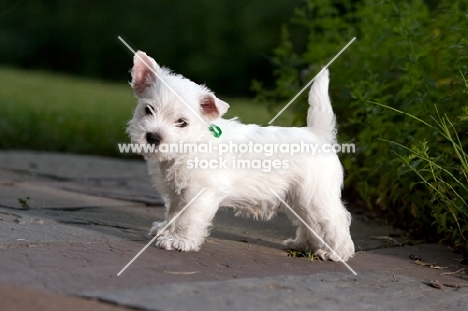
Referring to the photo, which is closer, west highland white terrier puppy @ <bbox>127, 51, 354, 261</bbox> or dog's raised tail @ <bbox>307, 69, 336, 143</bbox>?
west highland white terrier puppy @ <bbox>127, 51, 354, 261</bbox>

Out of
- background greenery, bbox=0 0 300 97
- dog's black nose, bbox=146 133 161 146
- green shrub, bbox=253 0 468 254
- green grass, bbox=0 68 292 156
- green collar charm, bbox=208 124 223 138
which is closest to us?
dog's black nose, bbox=146 133 161 146

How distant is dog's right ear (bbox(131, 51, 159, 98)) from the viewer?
4.71 m

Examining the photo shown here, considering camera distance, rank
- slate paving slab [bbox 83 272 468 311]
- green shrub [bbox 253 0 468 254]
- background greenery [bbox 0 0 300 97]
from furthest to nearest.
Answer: background greenery [bbox 0 0 300 97]
green shrub [bbox 253 0 468 254]
slate paving slab [bbox 83 272 468 311]

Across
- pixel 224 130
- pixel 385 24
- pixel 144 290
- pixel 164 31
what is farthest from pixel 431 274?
pixel 164 31

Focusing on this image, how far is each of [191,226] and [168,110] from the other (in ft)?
2.23

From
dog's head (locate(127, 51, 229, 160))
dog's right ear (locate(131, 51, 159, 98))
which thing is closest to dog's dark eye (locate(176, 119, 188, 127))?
dog's head (locate(127, 51, 229, 160))

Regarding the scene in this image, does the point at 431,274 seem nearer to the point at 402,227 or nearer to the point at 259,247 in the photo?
the point at 259,247

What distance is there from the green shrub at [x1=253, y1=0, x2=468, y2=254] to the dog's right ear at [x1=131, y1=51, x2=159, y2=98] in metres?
1.60

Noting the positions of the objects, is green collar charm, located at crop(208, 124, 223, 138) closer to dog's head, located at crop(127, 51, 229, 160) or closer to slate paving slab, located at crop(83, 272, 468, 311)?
dog's head, located at crop(127, 51, 229, 160)

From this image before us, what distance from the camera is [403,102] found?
5.92 metres

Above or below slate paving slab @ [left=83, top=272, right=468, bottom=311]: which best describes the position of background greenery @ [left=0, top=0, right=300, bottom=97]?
above

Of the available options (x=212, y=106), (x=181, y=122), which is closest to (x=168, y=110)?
(x=181, y=122)

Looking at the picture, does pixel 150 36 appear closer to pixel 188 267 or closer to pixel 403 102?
pixel 403 102

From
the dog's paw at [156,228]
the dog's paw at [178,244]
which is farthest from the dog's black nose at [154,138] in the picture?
the dog's paw at [156,228]
